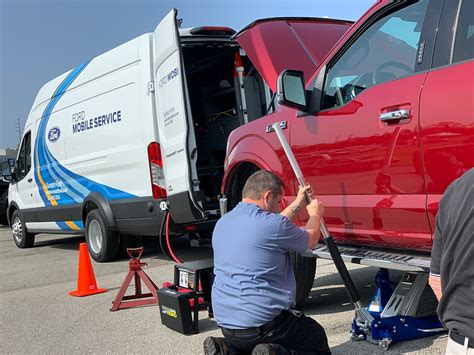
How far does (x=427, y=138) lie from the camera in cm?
314

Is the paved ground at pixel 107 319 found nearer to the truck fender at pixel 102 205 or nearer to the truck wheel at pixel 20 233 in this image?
the truck fender at pixel 102 205

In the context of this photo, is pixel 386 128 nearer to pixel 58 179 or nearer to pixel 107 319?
pixel 107 319

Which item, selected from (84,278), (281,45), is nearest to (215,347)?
(281,45)

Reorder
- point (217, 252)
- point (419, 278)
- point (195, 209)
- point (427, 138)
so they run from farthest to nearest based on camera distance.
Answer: point (195, 209)
point (419, 278)
point (217, 252)
point (427, 138)

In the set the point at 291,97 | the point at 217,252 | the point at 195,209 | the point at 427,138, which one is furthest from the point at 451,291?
the point at 195,209

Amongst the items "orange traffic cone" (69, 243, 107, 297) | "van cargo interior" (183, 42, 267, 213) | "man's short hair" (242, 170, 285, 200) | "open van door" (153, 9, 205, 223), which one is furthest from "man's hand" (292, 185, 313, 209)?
"orange traffic cone" (69, 243, 107, 297)

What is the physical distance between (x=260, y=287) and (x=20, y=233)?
9.48 m

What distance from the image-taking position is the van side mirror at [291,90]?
13.3 feet

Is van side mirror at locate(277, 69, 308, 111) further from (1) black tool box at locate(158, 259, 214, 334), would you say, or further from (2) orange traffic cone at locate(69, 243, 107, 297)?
(2) orange traffic cone at locate(69, 243, 107, 297)

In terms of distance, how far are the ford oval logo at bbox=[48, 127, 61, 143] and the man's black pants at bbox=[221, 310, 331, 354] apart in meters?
6.78

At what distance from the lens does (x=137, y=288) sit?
18.3 ft

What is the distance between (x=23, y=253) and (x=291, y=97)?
28.0 ft

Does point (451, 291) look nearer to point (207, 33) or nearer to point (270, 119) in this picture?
point (270, 119)

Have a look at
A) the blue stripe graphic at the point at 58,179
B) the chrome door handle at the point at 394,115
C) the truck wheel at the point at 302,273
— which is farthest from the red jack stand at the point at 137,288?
the chrome door handle at the point at 394,115
